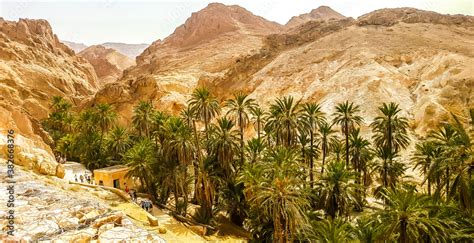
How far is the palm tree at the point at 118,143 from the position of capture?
1893 inches

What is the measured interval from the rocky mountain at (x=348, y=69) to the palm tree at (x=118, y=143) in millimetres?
27171

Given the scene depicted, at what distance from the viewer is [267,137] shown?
4162cm

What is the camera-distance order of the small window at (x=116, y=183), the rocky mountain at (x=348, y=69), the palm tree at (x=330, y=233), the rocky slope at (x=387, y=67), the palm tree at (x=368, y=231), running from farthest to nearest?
1. the rocky mountain at (x=348, y=69)
2. the rocky slope at (x=387, y=67)
3. the small window at (x=116, y=183)
4. the palm tree at (x=330, y=233)
5. the palm tree at (x=368, y=231)

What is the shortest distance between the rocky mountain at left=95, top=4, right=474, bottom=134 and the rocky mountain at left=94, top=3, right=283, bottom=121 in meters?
0.30

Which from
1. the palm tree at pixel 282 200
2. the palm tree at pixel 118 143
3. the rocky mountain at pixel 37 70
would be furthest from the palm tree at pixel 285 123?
the rocky mountain at pixel 37 70

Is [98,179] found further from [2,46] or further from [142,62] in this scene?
[142,62]

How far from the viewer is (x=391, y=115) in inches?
1452

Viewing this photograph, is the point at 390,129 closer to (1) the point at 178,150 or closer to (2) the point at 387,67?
(1) the point at 178,150

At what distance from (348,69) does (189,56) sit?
6225 cm

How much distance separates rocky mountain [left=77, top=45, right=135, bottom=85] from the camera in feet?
519

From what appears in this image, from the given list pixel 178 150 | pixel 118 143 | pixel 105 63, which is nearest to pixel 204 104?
pixel 178 150

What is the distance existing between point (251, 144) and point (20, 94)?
7124 centimetres

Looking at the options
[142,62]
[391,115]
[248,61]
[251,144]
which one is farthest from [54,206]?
[142,62]

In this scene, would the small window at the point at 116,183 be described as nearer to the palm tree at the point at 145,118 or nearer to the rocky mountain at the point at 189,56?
the palm tree at the point at 145,118
